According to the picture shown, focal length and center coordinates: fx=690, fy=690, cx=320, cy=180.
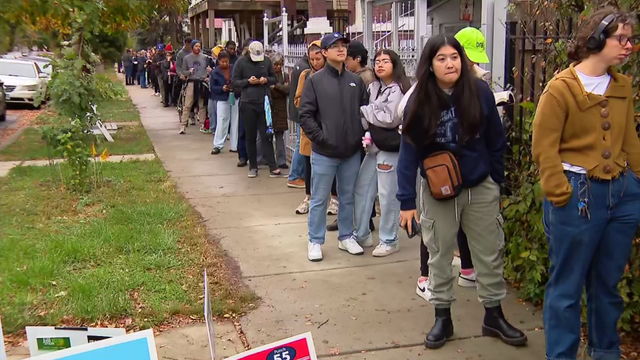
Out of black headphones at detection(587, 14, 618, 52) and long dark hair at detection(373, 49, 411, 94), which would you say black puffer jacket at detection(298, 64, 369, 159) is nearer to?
long dark hair at detection(373, 49, 411, 94)

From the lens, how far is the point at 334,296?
199 inches

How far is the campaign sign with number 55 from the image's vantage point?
277 centimetres

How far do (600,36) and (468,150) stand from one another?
1056mm

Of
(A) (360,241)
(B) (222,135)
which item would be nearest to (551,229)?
(A) (360,241)

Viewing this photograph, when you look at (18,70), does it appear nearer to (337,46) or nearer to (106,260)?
(106,260)

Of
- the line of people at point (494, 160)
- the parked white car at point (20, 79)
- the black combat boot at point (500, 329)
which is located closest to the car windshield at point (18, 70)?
the parked white car at point (20, 79)

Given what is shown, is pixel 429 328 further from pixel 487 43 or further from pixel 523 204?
pixel 487 43

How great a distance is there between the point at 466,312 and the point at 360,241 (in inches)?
67.5

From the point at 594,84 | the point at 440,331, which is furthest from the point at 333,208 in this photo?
the point at 594,84

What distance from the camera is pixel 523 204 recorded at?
4.64m

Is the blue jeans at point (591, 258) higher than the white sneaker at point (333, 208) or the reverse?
higher

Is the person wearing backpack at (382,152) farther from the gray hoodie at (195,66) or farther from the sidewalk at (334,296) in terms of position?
the gray hoodie at (195,66)

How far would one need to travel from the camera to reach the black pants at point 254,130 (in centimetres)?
920

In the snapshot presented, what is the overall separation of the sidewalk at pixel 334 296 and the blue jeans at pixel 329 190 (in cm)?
26
